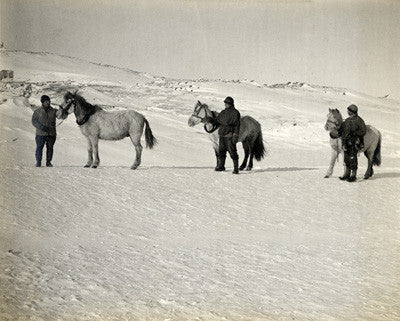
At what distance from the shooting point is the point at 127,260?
3.97 metres

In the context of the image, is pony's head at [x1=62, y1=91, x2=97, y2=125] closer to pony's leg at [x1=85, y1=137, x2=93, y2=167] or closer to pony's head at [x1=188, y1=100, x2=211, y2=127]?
pony's leg at [x1=85, y1=137, x2=93, y2=167]

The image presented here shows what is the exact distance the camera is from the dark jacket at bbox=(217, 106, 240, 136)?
7422 millimetres

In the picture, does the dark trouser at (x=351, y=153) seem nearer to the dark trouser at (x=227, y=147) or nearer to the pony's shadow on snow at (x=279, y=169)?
the pony's shadow on snow at (x=279, y=169)

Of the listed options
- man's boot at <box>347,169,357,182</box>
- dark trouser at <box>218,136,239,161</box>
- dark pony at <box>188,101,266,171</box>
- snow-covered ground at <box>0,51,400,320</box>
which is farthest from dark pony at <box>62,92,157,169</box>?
man's boot at <box>347,169,357,182</box>

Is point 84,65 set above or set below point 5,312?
above

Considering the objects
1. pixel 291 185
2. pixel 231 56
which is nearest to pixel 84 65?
pixel 231 56

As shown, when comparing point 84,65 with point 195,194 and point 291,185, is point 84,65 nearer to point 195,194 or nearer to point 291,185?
point 195,194

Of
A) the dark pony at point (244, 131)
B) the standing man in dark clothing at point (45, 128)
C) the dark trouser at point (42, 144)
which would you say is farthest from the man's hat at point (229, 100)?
the dark trouser at point (42, 144)

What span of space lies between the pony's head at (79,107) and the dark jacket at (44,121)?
395 millimetres

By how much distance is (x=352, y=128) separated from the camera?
24.1 ft

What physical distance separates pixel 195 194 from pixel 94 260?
2578mm

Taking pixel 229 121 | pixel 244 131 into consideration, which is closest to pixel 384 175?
pixel 244 131

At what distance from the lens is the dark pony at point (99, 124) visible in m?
7.06

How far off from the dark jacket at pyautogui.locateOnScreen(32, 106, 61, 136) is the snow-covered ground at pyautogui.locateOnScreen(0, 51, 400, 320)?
0.14 metres
